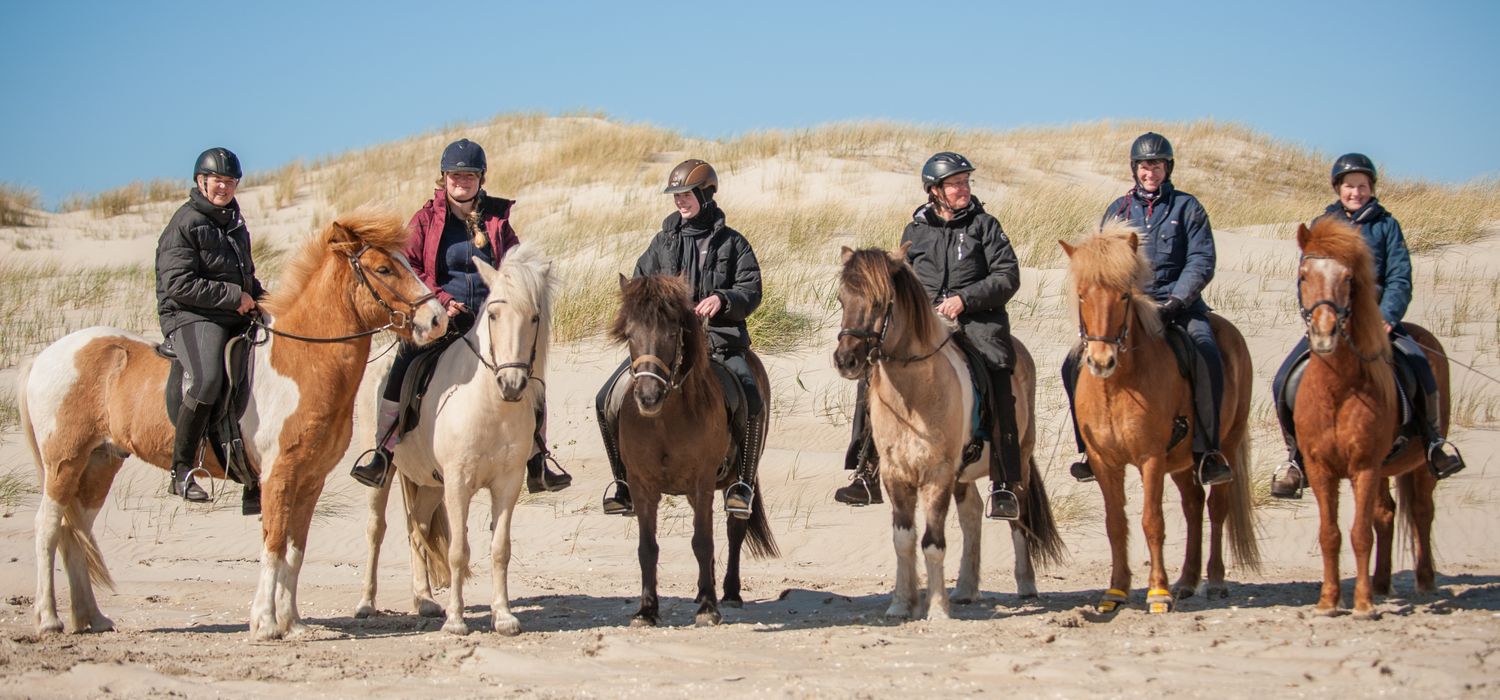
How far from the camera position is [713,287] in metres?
8.25

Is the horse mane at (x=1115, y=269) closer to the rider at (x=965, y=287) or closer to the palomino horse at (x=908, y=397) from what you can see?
the rider at (x=965, y=287)

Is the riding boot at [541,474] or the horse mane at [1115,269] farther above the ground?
the horse mane at [1115,269]

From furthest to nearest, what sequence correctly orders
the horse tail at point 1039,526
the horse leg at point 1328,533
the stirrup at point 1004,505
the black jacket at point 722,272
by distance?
1. the horse tail at point 1039,526
2. the black jacket at point 722,272
3. the stirrup at point 1004,505
4. the horse leg at point 1328,533

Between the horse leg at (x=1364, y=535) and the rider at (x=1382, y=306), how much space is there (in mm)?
426

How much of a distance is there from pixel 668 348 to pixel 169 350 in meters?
2.88

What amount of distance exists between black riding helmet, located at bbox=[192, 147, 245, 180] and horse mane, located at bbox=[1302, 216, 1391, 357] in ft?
19.5

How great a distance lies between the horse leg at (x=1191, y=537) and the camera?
8266 millimetres

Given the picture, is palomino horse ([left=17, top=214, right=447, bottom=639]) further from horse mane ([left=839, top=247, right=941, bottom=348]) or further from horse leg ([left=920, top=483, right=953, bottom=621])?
horse leg ([left=920, top=483, right=953, bottom=621])

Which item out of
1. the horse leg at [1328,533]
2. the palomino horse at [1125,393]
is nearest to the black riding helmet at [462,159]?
the palomino horse at [1125,393]

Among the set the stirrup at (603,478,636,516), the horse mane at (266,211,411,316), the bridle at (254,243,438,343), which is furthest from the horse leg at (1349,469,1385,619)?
the horse mane at (266,211,411,316)

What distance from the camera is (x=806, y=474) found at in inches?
470

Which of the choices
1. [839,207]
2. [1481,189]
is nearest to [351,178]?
[839,207]

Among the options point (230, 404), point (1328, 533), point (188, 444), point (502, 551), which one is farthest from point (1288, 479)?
point (188, 444)

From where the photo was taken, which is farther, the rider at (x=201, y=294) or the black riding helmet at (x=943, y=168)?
the black riding helmet at (x=943, y=168)
